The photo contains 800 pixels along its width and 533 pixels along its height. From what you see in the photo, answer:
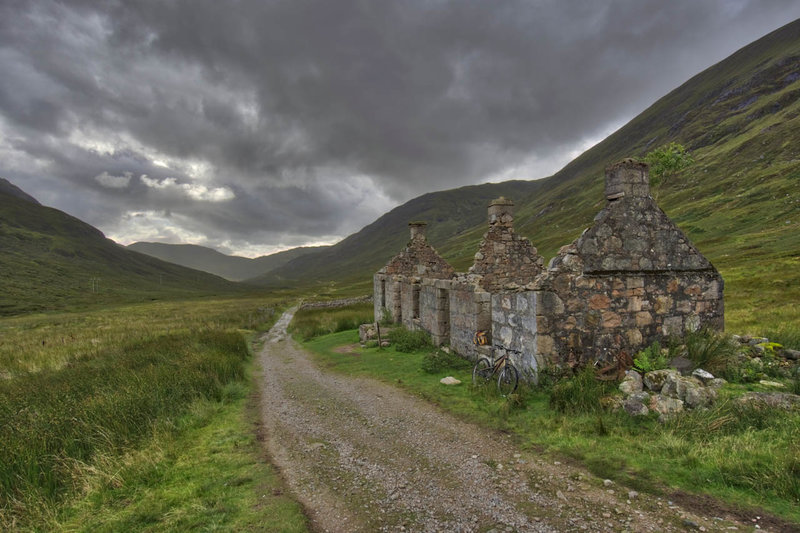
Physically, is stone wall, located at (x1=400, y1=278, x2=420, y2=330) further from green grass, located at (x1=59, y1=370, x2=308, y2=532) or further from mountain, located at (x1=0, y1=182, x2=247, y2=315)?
mountain, located at (x1=0, y1=182, x2=247, y2=315)

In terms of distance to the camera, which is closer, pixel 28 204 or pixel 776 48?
pixel 776 48

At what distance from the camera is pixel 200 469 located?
571 cm

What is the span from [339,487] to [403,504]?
983mm

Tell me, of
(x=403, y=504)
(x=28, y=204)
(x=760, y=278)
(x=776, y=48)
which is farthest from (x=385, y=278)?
(x=28, y=204)

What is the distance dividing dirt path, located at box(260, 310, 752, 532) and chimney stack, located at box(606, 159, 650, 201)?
6.27m

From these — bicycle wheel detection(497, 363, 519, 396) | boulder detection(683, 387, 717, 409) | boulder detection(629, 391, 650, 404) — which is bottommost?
bicycle wheel detection(497, 363, 519, 396)

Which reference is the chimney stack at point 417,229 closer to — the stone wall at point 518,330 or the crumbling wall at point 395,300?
the crumbling wall at point 395,300

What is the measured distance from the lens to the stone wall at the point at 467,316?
36.7ft

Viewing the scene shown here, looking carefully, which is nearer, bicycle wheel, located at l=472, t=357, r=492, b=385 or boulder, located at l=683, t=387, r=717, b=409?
boulder, located at l=683, t=387, r=717, b=409

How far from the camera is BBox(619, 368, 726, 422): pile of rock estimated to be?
6.16 m

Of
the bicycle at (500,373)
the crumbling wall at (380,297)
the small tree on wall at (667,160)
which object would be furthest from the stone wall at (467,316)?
the small tree on wall at (667,160)

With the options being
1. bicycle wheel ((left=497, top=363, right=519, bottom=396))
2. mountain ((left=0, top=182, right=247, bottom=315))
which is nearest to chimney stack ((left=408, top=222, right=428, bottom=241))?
bicycle wheel ((left=497, top=363, right=519, bottom=396))

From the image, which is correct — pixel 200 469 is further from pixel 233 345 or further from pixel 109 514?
pixel 233 345

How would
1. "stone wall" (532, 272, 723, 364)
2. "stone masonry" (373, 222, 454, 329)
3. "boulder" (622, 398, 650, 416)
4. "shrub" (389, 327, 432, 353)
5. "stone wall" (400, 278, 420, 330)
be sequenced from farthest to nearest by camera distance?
"stone masonry" (373, 222, 454, 329), "stone wall" (400, 278, 420, 330), "shrub" (389, 327, 432, 353), "stone wall" (532, 272, 723, 364), "boulder" (622, 398, 650, 416)
